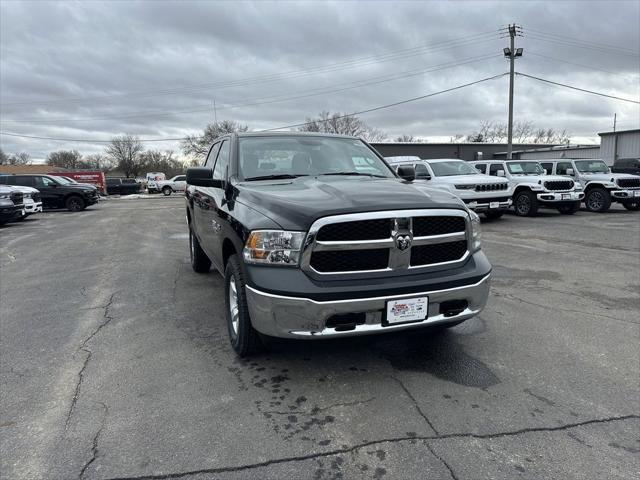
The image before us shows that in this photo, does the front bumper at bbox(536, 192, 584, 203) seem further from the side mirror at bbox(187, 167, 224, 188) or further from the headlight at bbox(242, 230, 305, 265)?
the headlight at bbox(242, 230, 305, 265)

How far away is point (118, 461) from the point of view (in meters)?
2.45

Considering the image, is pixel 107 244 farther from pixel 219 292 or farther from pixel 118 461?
pixel 118 461

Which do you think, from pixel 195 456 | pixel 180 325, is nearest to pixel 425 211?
pixel 195 456

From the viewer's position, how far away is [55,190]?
21859 mm

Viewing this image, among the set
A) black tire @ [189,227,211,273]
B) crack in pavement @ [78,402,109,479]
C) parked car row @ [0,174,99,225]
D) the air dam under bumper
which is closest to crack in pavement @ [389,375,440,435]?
the air dam under bumper

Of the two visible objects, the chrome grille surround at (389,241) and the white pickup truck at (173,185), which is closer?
the chrome grille surround at (389,241)

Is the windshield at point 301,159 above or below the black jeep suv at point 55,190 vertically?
above

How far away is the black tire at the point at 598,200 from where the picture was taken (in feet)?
51.4

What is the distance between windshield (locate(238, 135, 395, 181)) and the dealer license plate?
5.78ft

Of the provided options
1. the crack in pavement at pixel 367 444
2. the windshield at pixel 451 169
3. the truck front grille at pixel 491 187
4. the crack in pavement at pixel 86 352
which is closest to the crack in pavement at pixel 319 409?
the crack in pavement at pixel 367 444

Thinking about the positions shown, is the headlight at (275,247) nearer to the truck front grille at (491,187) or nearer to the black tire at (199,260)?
the black tire at (199,260)

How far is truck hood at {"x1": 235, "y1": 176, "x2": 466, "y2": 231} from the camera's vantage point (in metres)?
3.03

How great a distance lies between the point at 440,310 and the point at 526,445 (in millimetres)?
953

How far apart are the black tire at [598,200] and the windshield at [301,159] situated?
1403 centimetres
